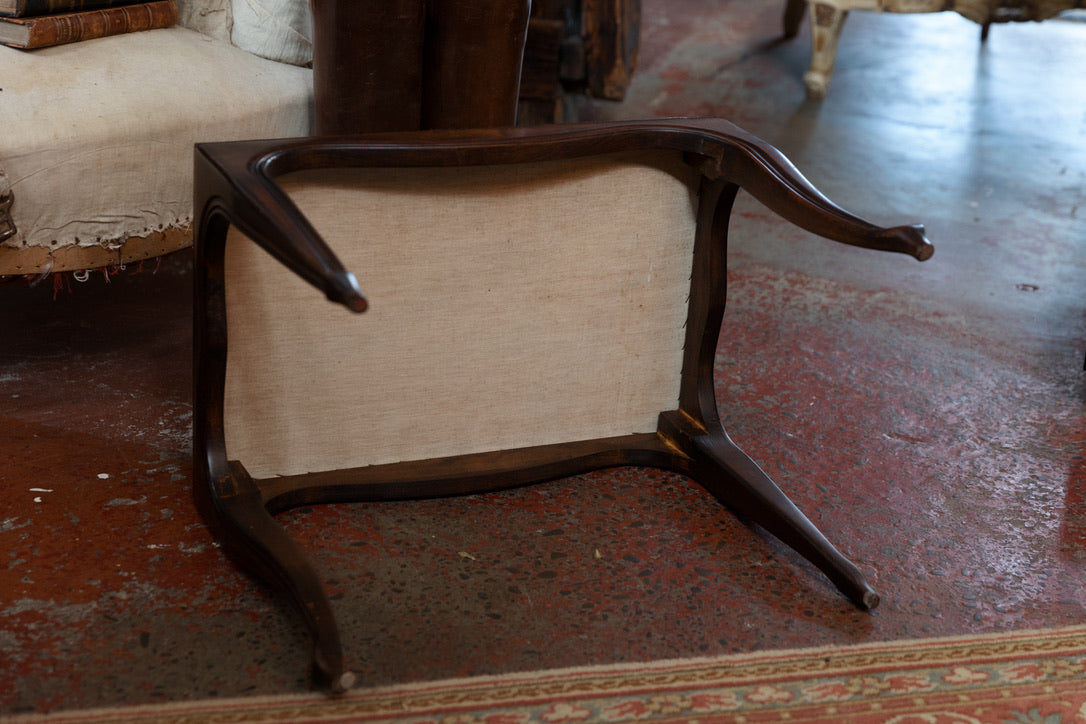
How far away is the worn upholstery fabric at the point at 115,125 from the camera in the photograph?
1.64 metres

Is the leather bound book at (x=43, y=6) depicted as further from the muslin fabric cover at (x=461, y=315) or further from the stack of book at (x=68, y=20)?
the muslin fabric cover at (x=461, y=315)

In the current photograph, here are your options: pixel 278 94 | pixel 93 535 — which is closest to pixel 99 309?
pixel 278 94

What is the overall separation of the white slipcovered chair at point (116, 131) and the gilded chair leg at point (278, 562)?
52cm

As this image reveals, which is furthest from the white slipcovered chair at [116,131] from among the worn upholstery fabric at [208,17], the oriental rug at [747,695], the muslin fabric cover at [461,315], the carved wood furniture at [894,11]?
the carved wood furniture at [894,11]

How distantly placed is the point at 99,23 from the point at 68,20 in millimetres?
65

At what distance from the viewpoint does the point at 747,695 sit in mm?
1276

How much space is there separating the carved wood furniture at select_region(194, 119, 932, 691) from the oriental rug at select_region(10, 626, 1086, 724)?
0.08 meters

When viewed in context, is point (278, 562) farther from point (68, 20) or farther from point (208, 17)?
point (208, 17)

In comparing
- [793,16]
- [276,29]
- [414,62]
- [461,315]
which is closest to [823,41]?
[793,16]

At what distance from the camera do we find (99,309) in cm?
223

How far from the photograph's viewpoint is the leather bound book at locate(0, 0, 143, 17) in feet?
5.76

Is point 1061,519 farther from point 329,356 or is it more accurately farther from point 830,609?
point 329,356

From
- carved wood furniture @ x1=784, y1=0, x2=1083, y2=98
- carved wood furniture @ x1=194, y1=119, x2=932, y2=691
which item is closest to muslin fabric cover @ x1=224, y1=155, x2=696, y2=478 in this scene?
carved wood furniture @ x1=194, y1=119, x2=932, y2=691

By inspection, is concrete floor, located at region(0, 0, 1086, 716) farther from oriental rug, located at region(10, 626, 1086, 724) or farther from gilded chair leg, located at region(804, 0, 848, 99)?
gilded chair leg, located at region(804, 0, 848, 99)
